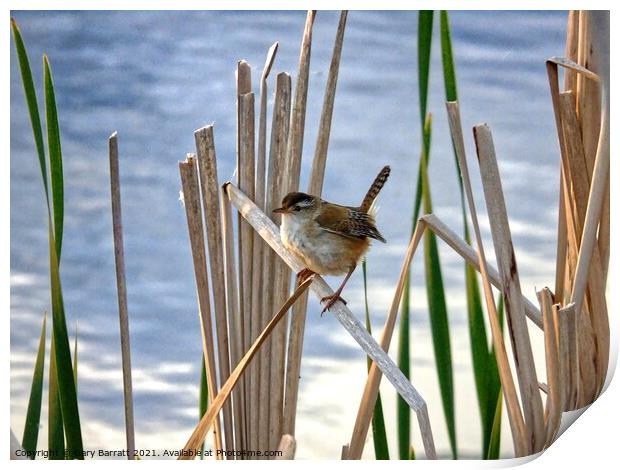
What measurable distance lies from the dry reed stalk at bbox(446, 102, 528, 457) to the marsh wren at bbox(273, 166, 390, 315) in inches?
11.1

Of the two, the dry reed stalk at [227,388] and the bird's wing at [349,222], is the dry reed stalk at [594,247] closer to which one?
the bird's wing at [349,222]

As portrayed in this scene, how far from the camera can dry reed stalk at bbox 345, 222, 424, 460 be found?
2.18 metres

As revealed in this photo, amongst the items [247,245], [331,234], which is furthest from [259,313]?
[331,234]

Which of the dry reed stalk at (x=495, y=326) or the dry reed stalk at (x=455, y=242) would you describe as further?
the dry reed stalk at (x=455, y=242)

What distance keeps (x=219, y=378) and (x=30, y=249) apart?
24.0 inches

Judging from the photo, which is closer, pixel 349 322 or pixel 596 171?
pixel 349 322

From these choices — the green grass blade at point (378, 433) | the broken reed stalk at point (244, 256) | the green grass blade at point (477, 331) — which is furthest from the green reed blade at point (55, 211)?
the green grass blade at point (477, 331)

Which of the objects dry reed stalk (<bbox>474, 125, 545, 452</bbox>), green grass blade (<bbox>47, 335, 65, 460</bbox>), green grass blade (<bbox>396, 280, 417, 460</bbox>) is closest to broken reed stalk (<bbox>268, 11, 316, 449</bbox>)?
green grass blade (<bbox>396, 280, 417, 460</bbox>)

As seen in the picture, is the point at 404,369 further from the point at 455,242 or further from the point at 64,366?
the point at 64,366

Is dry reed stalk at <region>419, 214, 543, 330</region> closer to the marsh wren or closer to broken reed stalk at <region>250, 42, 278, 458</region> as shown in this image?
the marsh wren

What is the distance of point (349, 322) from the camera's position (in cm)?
206

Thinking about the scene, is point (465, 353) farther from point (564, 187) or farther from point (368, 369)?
point (564, 187)

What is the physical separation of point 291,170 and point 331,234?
0.22 m

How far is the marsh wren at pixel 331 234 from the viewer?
218 cm
